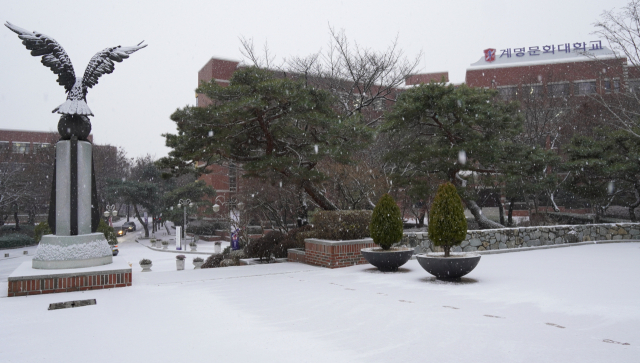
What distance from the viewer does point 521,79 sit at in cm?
3991

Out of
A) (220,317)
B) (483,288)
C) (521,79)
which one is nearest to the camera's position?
(220,317)

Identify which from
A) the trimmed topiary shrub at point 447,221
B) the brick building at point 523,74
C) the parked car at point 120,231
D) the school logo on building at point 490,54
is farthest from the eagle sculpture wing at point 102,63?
the school logo on building at point 490,54

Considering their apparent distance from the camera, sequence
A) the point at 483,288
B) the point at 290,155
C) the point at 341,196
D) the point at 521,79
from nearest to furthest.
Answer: the point at 483,288
the point at 290,155
the point at 341,196
the point at 521,79

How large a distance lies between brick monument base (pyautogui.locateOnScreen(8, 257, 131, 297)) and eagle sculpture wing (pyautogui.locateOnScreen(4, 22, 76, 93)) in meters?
3.65

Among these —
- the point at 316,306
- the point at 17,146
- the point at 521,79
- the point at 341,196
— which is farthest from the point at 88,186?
the point at 17,146

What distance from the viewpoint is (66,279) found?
6.95 meters

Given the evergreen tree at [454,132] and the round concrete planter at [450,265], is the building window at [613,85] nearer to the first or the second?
the evergreen tree at [454,132]

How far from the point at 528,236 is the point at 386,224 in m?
6.77

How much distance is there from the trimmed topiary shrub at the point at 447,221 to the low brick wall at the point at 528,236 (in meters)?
3.57

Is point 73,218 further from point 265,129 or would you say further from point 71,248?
point 265,129

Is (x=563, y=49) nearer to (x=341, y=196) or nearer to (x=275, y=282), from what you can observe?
(x=341, y=196)

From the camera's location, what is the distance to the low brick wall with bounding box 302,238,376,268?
A: 9.24 meters

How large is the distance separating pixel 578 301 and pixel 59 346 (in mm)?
6247

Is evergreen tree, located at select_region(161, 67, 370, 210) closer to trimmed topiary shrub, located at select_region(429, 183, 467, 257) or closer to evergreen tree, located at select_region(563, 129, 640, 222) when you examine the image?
trimmed topiary shrub, located at select_region(429, 183, 467, 257)
